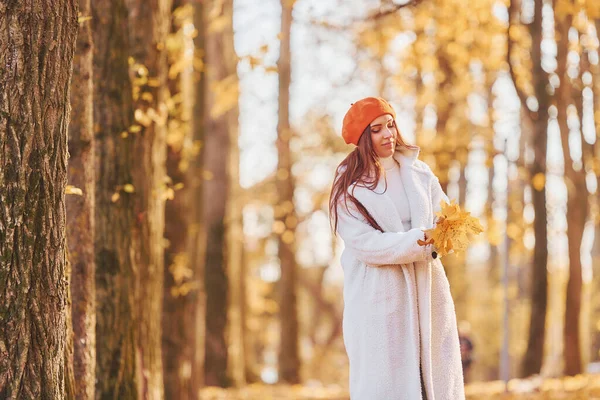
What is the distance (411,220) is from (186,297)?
19.0 feet

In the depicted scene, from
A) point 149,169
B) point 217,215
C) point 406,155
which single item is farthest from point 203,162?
point 406,155

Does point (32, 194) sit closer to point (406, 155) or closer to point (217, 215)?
point (406, 155)

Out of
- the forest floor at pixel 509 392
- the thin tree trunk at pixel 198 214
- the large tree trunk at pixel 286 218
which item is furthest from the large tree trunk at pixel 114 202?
the large tree trunk at pixel 286 218

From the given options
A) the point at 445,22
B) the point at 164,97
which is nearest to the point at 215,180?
the point at 445,22

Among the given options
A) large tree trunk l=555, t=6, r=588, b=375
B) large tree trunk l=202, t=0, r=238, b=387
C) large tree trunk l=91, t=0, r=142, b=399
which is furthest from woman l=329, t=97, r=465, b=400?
large tree trunk l=555, t=6, r=588, b=375

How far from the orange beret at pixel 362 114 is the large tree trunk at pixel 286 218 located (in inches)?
445

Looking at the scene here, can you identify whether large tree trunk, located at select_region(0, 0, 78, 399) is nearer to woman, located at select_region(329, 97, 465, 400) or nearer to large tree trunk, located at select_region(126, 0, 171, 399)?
woman, located at select_region(329, 97, 465, 400)

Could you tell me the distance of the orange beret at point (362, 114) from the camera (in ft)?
17.5

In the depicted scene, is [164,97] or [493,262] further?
[493,262]

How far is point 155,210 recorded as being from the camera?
759cm

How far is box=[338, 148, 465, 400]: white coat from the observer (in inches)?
201

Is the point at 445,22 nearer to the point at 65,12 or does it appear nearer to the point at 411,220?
the point at 411,220

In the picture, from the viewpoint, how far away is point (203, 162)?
1491 cm

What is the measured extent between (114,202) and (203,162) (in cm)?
758
